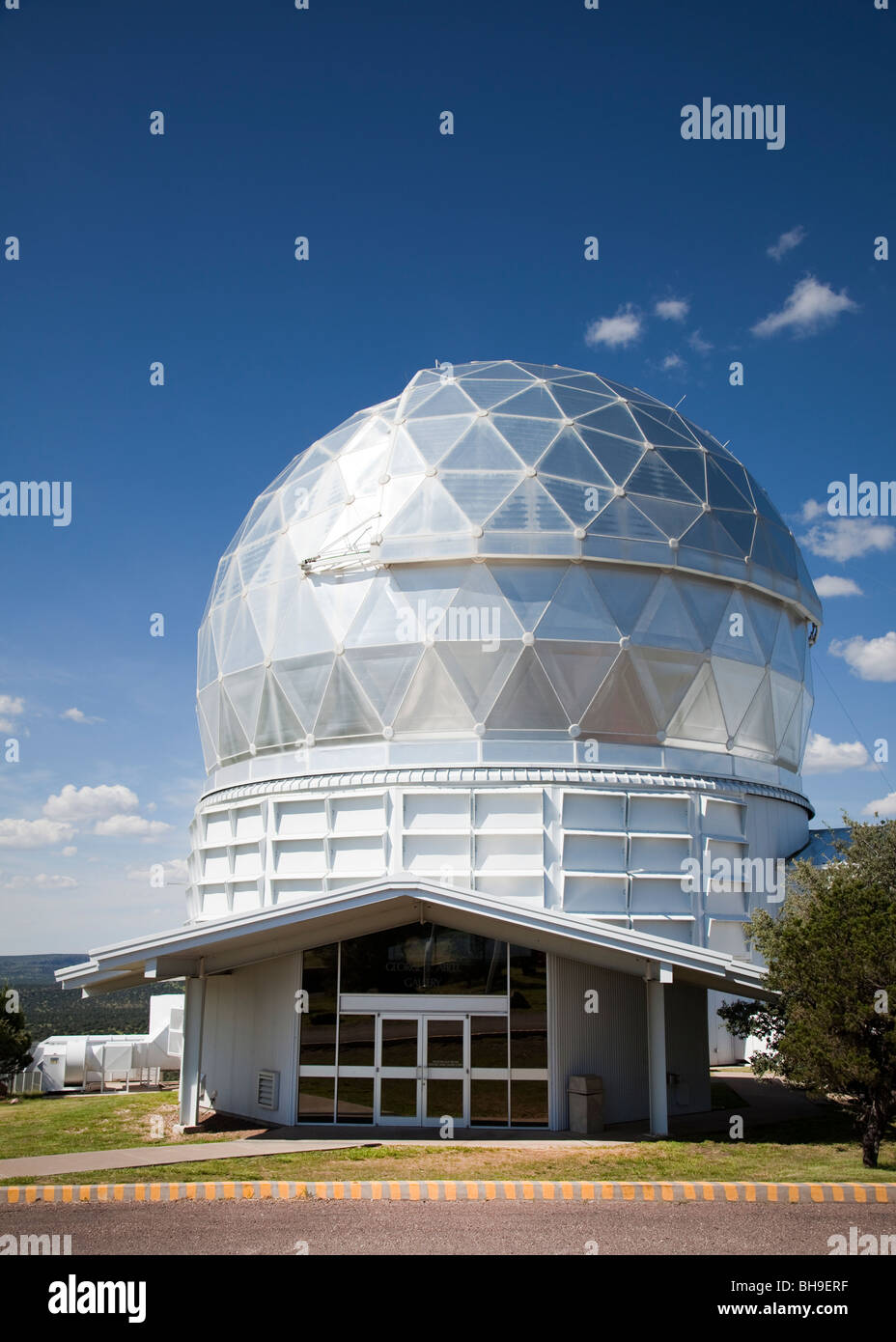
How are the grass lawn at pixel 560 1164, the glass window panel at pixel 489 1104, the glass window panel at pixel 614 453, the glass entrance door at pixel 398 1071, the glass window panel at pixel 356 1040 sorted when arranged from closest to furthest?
the grass lawn at pixel 560 1164
the glass window panel at pixel 489 1104
the glass entrance door at pixel 398 1071
the glass window panel at pixel 356 1040
the glass window panel at pixel 614 453

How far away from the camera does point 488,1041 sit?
19188 mm

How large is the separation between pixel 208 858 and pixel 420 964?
827cm

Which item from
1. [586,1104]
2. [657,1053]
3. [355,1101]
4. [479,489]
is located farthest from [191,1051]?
[479,489]

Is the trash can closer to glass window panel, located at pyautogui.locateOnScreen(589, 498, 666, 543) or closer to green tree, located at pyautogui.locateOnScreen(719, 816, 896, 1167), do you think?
green tree, located at pyautogui.locateOnScreen(719, 816, 896, 1167)

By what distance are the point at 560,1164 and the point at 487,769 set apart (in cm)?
860

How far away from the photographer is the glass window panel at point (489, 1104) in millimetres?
18891

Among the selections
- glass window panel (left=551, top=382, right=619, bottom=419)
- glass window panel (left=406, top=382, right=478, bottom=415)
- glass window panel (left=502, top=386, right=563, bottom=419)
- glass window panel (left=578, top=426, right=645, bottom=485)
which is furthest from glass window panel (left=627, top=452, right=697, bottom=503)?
glass window panel (left=406, top=382, right=478, bottom=415)

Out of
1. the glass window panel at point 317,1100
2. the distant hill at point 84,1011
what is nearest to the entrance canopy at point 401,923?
the glass window panel at point 317,1100

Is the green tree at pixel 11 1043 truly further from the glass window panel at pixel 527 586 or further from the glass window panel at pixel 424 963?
the glass window panel at pixel 527 586

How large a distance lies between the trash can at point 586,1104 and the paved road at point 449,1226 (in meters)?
6.55

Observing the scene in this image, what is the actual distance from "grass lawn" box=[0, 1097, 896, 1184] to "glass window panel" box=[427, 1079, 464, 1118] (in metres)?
2.34

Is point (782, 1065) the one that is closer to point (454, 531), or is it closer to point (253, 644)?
point (454, 531)

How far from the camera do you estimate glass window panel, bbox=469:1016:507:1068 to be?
19.1m
